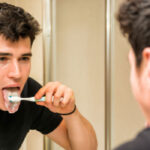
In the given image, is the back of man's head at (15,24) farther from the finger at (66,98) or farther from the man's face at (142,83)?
the man's face at (142,83)

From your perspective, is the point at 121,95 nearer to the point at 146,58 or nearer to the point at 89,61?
the point at 89,61

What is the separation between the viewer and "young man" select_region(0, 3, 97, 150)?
2.83 ft

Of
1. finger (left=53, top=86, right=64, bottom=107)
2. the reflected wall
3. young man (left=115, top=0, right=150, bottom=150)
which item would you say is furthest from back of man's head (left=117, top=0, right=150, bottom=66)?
the reflected wall

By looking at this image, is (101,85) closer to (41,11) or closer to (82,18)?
(82,18)

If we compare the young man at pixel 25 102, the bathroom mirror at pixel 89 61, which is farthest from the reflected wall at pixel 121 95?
the young man at pixel 25 102

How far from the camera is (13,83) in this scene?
0.88 m

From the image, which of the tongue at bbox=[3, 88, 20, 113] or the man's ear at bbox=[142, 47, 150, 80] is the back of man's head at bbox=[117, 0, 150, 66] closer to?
the man's ear at bbox=[142, 47, 150, 80]

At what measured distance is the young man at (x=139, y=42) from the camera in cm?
43

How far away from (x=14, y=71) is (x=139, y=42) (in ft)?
1.73

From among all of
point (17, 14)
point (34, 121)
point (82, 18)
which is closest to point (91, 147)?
point (34, 121)

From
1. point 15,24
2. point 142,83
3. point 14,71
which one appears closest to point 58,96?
point 14,71

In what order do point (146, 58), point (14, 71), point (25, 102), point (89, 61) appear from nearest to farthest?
point (146, 58) < point (14, 71) < point (25, 102) < point (89, 61)

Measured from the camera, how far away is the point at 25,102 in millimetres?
1055

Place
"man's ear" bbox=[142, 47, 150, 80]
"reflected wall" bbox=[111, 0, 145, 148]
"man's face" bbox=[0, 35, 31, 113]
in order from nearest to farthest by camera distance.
A: 1. "man's ear" bbox=[142, 47, 150, 80]
2. "man's face" bbox=[0, 35, 31, 113]
3. "reflected wall" bbox=[111, 0, 145, 148]
